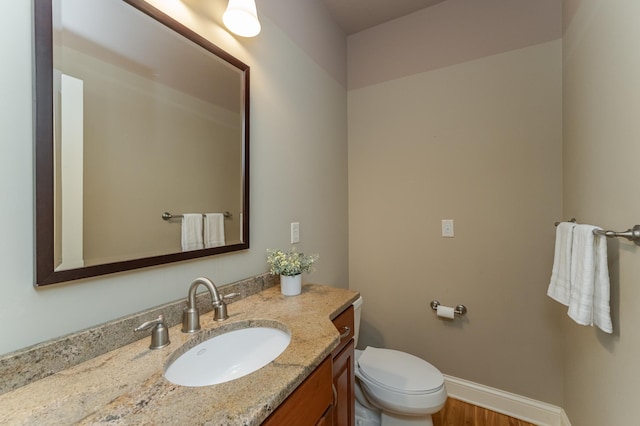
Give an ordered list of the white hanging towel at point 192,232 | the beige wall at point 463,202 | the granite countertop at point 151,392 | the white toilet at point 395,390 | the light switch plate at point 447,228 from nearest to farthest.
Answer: the granite countertop at point 151,392 < the white hanging towel at point 192,232 < the white toilet at point 395,390 < the beige wall at point 463,202 < the light switch plate at point 447,228

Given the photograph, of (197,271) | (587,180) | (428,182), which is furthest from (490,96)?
(197,271)

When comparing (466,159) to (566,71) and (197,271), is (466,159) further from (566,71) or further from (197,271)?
(197,271)

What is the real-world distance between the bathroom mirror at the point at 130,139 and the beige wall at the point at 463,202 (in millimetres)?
1193

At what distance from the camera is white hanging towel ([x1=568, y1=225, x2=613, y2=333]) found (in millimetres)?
990

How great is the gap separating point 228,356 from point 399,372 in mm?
1013

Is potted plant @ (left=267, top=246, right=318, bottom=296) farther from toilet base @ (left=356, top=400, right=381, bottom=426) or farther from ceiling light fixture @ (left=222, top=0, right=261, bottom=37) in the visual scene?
ceiling light fixture @ (left=222, top=0, right=261, bottom=37)

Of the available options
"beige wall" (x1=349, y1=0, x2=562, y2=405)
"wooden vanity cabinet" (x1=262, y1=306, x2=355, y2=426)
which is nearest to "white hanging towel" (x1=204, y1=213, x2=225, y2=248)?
"wooden vanity cabinet" (x1=262, y1=306, x2=355, y2=426)

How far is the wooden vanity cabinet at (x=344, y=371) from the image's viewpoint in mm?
1073

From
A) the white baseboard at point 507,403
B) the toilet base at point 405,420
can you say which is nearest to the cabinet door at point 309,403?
the toilet base at point 405,420

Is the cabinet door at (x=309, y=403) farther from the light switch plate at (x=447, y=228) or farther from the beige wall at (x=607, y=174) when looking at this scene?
the light switch plate at (x=447, y=228)

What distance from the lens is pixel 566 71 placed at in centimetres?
150

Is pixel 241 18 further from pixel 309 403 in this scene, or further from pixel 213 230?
pixel 309 403

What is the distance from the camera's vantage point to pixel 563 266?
4.04 feet

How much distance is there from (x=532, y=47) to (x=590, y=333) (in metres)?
1.61
